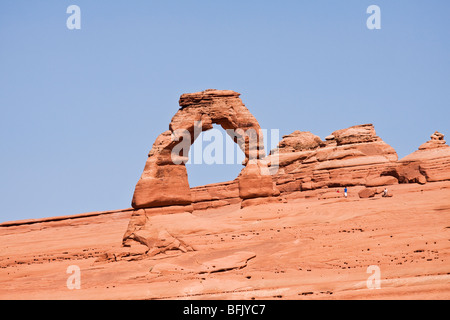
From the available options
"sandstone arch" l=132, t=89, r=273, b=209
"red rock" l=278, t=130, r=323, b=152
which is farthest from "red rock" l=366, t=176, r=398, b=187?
"red rock" l=278, t=130, r=323, b=152

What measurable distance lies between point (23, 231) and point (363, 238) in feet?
114

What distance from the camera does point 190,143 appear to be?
3130 cm

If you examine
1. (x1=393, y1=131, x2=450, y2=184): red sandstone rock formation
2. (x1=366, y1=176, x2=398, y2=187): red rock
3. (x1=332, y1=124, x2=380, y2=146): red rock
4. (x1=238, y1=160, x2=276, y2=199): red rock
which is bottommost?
(x1=238, y1=160, x2=276, y2=199): red rock

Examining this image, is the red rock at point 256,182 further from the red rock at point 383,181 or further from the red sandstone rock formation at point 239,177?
the red rock at point 383,181

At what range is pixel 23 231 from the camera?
51656 millimetres

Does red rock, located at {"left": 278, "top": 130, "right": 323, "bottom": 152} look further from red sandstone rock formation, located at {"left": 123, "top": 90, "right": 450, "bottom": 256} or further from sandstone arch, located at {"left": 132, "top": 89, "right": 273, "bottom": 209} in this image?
sandstone arch, located at {"left": 132, "top": 89, "right": 273, "bottom": 209}

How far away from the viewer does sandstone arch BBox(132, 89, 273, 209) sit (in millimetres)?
30175

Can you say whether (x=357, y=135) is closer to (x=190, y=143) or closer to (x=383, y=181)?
(x=383, y=181)

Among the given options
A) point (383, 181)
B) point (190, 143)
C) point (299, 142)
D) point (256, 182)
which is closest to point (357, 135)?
point (299, 142)

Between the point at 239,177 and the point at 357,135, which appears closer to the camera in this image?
the point at 239,177

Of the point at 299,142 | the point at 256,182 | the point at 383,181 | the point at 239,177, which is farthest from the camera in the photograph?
the point at 299,142

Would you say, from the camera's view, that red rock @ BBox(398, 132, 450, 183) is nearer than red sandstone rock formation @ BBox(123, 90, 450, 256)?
No

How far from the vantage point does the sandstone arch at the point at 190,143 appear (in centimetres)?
3017
